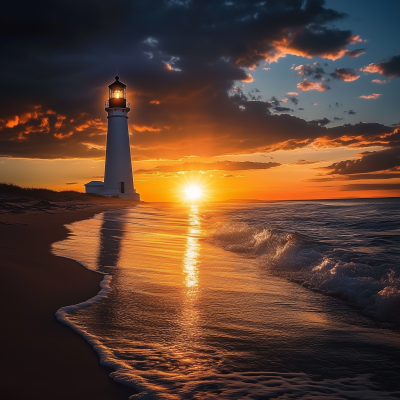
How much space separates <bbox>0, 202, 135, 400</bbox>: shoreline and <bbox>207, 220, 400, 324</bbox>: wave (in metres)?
2.61

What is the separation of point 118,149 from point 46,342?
33.9 meters

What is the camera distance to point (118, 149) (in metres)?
35.1

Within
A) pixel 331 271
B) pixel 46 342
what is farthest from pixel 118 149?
pixel 46 342

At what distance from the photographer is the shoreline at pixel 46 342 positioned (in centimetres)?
187

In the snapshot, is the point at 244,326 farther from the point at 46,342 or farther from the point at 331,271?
the point at 331,271

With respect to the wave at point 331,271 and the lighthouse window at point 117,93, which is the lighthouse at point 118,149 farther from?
the wave at point 331,271

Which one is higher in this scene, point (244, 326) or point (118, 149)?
point (118, 149)

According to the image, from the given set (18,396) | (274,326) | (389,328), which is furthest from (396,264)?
(18,396)

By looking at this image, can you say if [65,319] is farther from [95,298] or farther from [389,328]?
[389,328]

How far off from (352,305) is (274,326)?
4.26 ft

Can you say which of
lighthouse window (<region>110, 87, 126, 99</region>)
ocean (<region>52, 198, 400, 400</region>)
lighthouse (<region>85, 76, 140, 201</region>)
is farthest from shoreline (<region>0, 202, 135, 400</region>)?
lighthouse window (<region>110, 87, 126, 99</region>)

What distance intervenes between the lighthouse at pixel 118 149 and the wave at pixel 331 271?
2795 centimetres

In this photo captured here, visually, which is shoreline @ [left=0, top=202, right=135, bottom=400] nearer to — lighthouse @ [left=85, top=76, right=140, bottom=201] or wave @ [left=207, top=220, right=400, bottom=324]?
wave @ [left=207, top=220, right=400, bottom=324]

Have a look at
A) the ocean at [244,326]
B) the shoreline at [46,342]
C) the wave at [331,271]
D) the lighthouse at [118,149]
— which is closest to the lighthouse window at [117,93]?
the lighthouse at [118,149]
